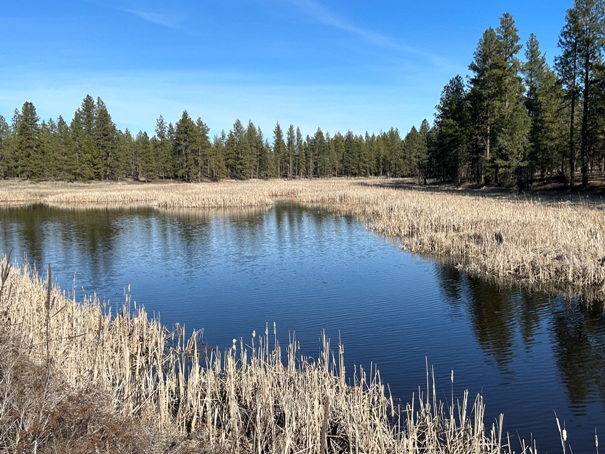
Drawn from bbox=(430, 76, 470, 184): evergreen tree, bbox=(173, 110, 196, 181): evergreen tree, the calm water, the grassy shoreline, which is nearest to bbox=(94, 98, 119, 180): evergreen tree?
bbox=(173, 110, 196, 181): evergreen tree

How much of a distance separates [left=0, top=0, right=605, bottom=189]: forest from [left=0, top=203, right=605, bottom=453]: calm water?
2118 cm

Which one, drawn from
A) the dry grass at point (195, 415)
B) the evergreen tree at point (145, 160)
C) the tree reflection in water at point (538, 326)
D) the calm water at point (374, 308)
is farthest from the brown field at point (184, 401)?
the evergreen tree at point (145, 160)

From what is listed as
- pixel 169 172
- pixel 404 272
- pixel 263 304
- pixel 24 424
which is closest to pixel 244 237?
pixel 404 272

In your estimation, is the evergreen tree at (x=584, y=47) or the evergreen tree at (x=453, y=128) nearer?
the evergreen tree at (x=584, y=47)

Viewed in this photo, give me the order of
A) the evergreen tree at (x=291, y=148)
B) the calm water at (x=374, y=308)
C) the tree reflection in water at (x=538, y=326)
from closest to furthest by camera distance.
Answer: the calm water at (x=374, y=308)
the tree reflection in water at (x=538, y=326)
the evergreen tree at (x=291, y=148)

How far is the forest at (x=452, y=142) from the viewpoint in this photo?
1414 inches

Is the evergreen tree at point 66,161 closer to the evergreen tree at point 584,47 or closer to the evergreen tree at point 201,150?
the evergreen tree at point 201,150

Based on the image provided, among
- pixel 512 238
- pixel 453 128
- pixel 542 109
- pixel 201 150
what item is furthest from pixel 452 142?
pixel 201 150

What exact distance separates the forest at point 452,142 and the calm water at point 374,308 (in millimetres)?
21182

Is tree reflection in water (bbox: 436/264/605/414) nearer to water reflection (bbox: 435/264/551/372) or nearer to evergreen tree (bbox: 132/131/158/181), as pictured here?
water reflection (bbox: 435/264/551/372)

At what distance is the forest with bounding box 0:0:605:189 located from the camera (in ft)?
118

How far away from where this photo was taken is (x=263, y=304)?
1380cm

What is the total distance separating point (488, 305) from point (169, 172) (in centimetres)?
8275

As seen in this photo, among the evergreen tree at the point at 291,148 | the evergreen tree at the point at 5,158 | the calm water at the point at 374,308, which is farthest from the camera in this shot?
the evergreen tree at the point at 291,148
